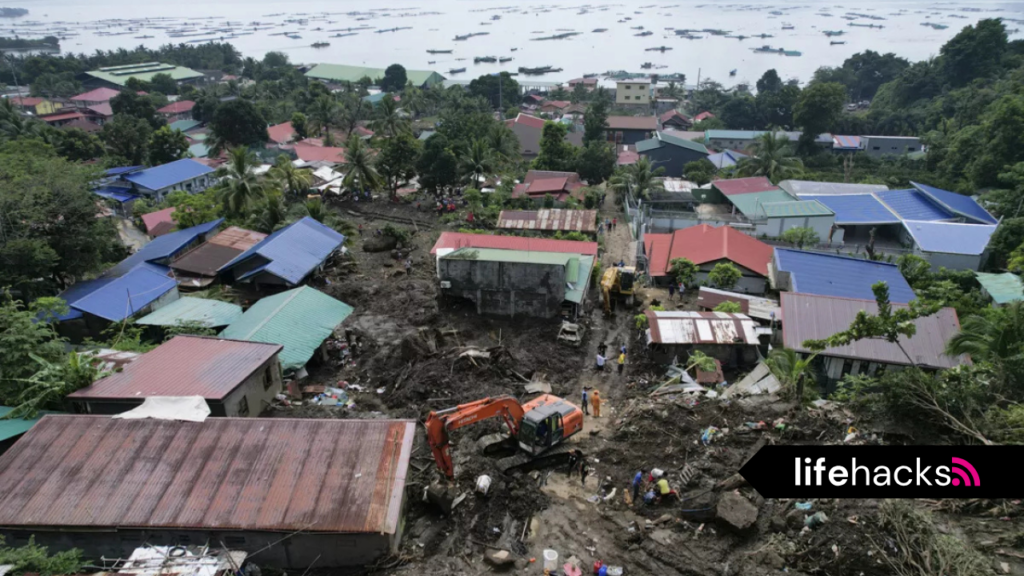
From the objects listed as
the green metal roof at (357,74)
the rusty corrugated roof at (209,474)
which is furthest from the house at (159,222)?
the green metal roof at (357,74)

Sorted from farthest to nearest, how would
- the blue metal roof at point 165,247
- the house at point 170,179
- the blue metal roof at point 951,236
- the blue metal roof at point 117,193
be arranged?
the house at point 170,179
the blue metal roof at point 117,193
the blue metal roof at point 951,236
the blue metal roof at point 165,247

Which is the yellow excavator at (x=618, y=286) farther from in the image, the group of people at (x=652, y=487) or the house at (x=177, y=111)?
the house at (x=177, y=111)

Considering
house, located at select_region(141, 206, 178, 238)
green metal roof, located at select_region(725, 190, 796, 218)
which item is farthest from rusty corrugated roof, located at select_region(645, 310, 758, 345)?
house, located at select_region(141, 206, 178, 238)

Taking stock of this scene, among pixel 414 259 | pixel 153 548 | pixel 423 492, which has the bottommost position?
pixel 414 259

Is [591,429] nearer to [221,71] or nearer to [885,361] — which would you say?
[885,361]

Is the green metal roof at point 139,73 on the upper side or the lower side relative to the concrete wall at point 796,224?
upper

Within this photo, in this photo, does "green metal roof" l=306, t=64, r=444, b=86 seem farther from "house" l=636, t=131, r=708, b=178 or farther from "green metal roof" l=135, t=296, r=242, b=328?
"green metal roof" l=135, t=296, r=242, b=328

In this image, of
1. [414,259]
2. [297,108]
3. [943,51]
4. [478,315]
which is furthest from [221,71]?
[943,51]
